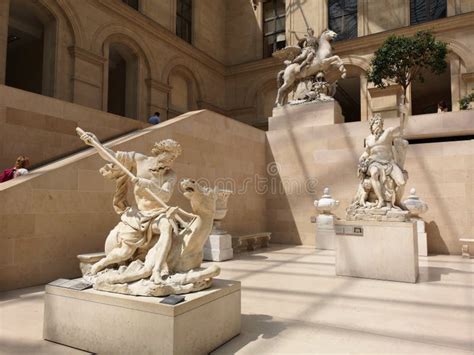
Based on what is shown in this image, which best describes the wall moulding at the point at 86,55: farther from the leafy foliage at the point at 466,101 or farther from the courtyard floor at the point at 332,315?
the leafy foliage at the point at 466,101

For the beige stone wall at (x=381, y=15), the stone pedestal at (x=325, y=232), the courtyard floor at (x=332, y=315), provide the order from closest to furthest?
the courtyard floor at (x=332, y=315) → the stone pedestal at (x=325, y=232) → the beige stone wall at (x=381, y=15)

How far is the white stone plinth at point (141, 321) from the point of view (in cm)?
272

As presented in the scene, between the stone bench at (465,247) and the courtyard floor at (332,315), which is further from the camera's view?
the stone bench at (465,247)

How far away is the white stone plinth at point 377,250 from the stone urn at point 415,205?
3276mm

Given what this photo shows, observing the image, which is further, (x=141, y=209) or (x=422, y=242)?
(x=422, y=242)

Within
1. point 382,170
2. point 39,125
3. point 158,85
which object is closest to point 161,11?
point 158,85

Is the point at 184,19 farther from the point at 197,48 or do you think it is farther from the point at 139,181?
the point at 139,181

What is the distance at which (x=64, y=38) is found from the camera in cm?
1336

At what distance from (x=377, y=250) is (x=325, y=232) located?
4.05 metres

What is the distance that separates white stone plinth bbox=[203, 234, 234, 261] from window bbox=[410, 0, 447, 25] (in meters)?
15.1

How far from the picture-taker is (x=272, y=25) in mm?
21312

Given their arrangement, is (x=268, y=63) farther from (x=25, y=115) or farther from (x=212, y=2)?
(x=25, y=115)

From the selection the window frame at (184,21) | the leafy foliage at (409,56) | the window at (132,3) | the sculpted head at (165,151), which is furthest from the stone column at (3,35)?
the leafy foliage at (409,56)

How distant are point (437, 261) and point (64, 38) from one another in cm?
1356
